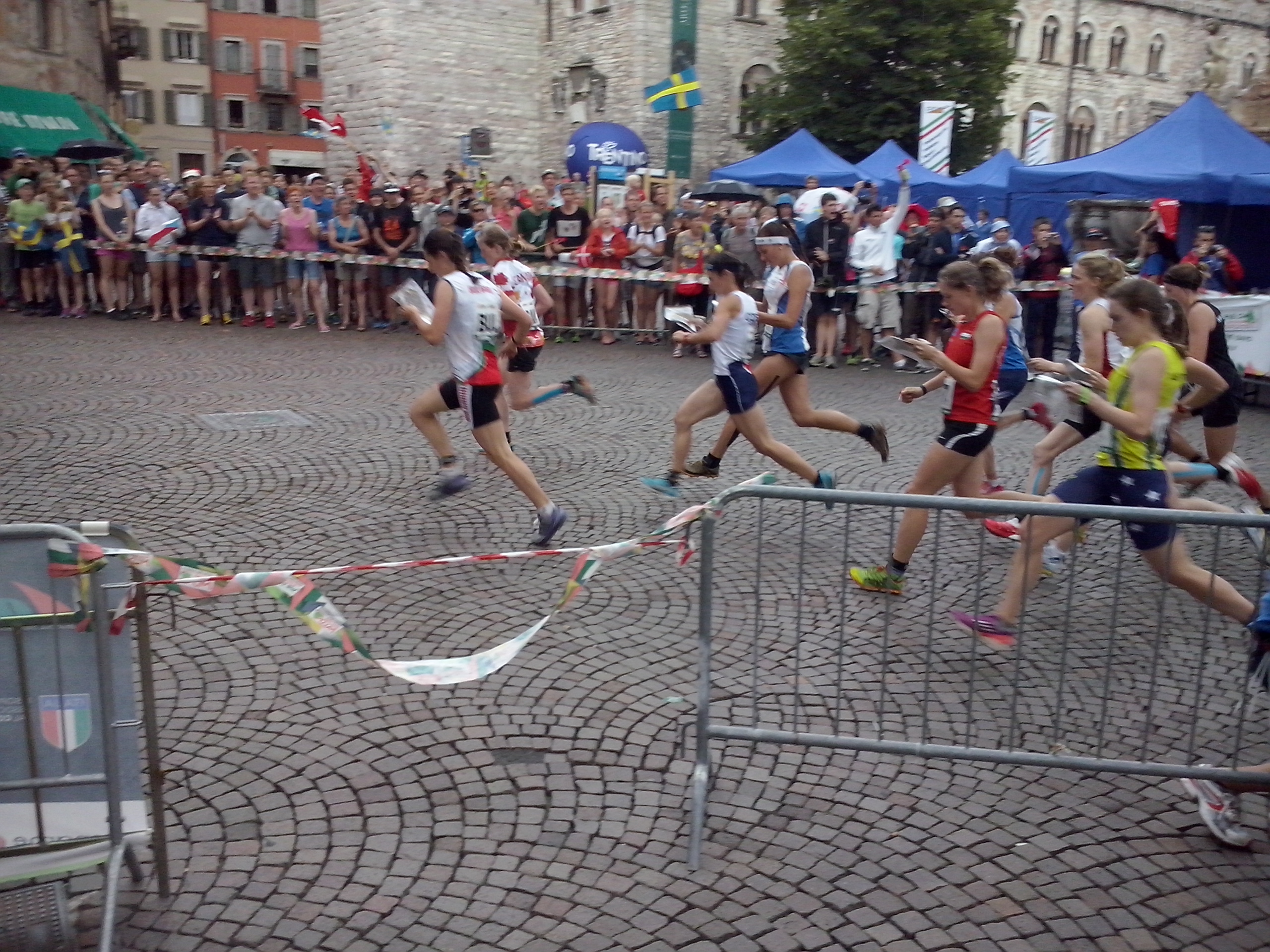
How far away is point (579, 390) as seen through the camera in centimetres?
866

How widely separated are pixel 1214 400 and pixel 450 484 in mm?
4739

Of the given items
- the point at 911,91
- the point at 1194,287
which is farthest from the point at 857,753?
the point at 911,91

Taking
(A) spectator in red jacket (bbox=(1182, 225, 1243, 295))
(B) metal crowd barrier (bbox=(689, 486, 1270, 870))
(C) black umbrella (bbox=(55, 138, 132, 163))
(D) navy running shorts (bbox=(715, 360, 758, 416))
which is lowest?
(B) metal crowd barrier (bbox=(689, 486, 1270, 870))

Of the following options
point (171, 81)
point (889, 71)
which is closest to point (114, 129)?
point (889, 71)

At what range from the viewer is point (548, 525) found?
6.58m

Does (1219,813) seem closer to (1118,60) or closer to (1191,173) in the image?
(1191,173)

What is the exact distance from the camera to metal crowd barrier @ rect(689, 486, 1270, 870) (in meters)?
3.64

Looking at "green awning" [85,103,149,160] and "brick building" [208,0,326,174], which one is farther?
"brick building" [208,0,326,174]

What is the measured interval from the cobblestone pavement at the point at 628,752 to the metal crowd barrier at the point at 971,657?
0.03 m

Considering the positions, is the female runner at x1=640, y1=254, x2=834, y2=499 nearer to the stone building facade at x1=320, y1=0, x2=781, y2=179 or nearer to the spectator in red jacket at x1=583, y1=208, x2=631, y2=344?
the spectator in red jacket at x1=583, y1=208, x2=631, y2=344

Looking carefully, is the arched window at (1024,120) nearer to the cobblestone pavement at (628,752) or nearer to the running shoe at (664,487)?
the running shoe at (664,487)

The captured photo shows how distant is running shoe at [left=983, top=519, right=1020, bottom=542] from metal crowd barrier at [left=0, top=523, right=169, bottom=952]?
178 inches

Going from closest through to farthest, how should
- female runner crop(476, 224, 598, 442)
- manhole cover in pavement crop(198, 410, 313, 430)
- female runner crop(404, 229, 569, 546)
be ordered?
female runner crop(404, 229, 569, 546) → female runner crop(476, 224, 598, 442) → manhole cover in pavement crop(198, 410, 313, 430)

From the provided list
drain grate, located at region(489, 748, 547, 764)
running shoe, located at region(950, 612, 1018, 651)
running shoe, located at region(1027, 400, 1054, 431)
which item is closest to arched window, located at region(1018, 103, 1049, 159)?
running shoe, located at region(1027, 400, 1054, 431)
